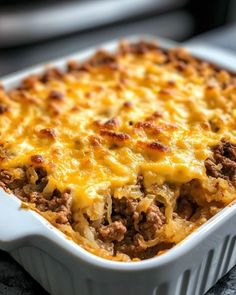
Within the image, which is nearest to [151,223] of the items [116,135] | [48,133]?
[116,135]

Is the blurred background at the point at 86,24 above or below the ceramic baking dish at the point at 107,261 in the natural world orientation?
above

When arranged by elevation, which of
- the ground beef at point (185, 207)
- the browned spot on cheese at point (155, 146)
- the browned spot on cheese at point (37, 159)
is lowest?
the ground beef at point (185, 207)

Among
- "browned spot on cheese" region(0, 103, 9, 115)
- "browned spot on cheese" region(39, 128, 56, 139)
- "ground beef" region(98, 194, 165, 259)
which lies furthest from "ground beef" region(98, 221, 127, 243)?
"browned spot on cheese" region(0, 103, 9, 115)

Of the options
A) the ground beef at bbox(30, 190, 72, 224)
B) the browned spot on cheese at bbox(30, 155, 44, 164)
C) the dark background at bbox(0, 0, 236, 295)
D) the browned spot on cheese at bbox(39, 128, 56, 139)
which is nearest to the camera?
the ground beef at bbox(30, 190, 72, 224)

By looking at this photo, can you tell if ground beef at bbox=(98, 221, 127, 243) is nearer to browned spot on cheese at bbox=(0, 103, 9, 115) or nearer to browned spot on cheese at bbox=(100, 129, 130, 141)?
browned spot on cheese at bbox=(100, 129, 130, 141)

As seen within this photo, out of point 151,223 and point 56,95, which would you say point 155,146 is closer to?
point 151,223

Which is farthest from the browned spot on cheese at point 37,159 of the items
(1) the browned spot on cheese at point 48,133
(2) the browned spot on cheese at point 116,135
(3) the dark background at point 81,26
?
(3) the dark background at point 81,26

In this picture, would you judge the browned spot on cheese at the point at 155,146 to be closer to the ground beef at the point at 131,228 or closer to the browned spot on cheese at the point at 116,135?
the browned spot on cheese at the point at 116,135
